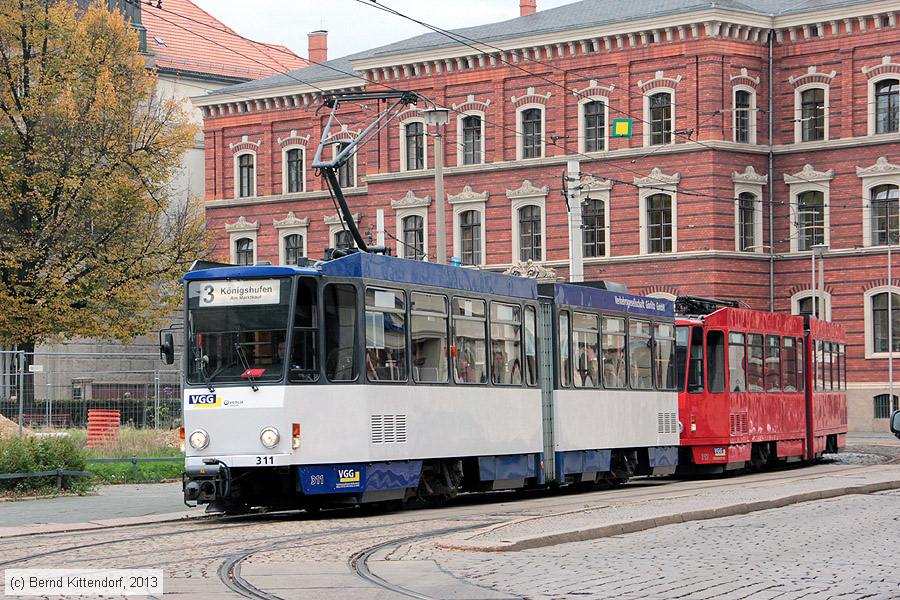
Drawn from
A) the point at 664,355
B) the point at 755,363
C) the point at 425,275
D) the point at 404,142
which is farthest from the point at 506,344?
the point at 404,142

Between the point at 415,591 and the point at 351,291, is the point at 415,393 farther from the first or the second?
the point at 415,591

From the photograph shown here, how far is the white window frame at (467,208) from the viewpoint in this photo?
59.3 meters

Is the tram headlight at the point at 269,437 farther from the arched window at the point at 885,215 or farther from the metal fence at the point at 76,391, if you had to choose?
the arched window at the point at 885,215

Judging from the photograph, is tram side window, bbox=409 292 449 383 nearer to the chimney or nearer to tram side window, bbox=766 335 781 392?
tram side window, bbox=766 335 781 392

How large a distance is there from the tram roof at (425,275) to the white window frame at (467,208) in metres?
37.2

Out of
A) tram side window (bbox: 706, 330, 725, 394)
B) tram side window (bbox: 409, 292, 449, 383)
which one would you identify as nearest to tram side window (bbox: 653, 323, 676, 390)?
tram side window (bbox: 706, 330, 725, 394)

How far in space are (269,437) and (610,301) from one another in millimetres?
8069

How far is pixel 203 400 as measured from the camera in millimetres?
17984

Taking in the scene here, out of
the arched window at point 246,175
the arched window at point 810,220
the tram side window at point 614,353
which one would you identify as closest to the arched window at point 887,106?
the arched window at point 810,220

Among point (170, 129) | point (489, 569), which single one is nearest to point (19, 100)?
point (170, 129)

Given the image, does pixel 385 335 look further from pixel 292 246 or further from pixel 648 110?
pixel 292 246

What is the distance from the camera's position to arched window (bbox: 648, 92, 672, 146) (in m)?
54.6

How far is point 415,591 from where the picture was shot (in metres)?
11.2

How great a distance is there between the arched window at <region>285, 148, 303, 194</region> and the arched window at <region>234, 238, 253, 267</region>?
10.4 feet
